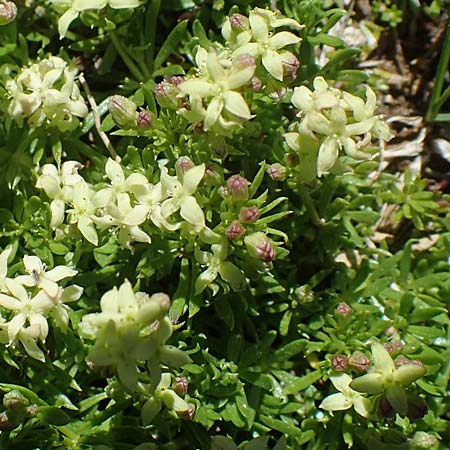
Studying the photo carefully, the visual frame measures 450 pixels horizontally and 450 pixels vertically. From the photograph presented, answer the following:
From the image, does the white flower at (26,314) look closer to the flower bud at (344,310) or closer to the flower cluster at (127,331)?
the flower cluster at (127,331)

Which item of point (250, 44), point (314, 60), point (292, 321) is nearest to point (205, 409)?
point (292, 321)

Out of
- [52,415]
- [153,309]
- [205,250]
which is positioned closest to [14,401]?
[52,415]

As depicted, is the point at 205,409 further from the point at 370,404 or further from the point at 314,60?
the point at 314,60

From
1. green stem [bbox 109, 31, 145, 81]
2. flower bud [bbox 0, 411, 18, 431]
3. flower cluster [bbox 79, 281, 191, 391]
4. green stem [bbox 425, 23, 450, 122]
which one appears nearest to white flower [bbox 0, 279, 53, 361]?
flower bud [bbox 0, 411, 18, 431]

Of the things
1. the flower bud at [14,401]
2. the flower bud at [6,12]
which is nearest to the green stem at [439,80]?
the flower bud at [6,12]

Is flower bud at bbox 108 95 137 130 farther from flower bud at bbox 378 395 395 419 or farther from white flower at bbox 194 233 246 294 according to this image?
flower bud at bbox 378 395 395 419
